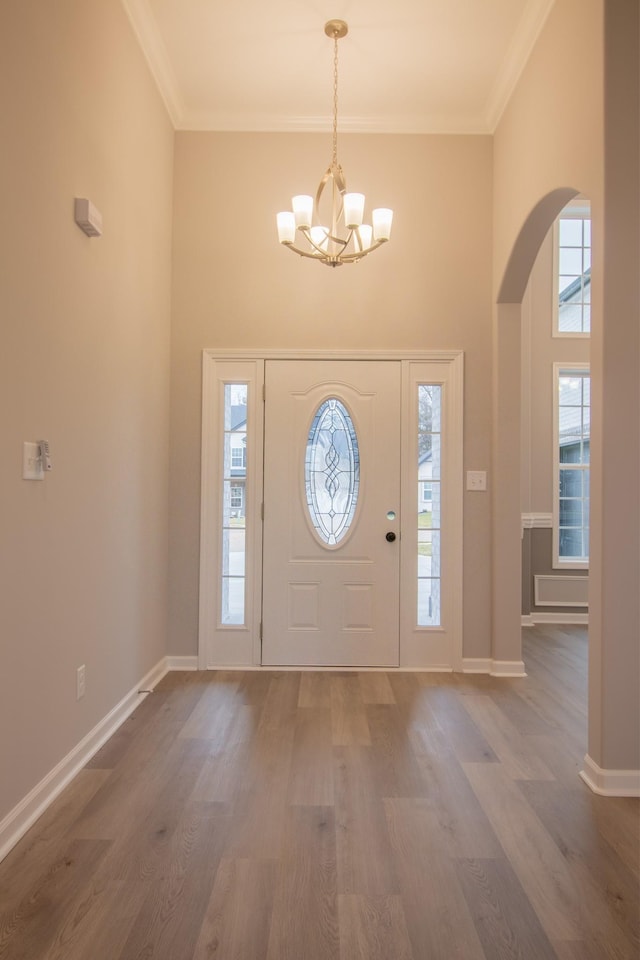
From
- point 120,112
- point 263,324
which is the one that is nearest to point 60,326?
point 120,112

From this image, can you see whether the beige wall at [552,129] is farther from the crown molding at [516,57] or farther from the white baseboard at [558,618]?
the white baseboard at [558,618]

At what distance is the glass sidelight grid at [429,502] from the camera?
4453 millimetres

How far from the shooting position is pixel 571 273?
6.47 m

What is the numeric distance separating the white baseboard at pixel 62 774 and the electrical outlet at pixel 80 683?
21 centimetres


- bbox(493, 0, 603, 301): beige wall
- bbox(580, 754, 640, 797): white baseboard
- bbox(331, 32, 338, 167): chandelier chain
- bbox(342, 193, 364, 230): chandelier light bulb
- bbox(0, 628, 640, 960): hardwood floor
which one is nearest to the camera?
bbox(0, 628, 640, 960): hardwood floor

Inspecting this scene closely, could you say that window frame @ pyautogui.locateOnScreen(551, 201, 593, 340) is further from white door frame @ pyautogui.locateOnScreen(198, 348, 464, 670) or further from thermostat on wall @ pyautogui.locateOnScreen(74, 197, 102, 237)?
thermostat on wall @ pyautogui.locateOnScreen(74, 197, 102, 237)

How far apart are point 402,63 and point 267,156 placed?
1.08 m

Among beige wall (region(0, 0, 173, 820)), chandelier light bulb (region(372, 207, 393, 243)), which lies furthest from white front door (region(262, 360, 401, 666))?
chandelier light bulb (region(372, 207, 393, 243))

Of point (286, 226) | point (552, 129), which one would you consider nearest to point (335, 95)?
point (286, 226)

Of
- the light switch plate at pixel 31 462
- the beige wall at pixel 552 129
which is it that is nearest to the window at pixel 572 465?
the beige wall at pixel 552 129

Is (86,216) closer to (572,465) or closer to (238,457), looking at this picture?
(238,457)

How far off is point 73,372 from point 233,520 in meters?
1.92

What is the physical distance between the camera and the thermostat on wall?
2.70 metres

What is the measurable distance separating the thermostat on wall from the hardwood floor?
2.36 meters
